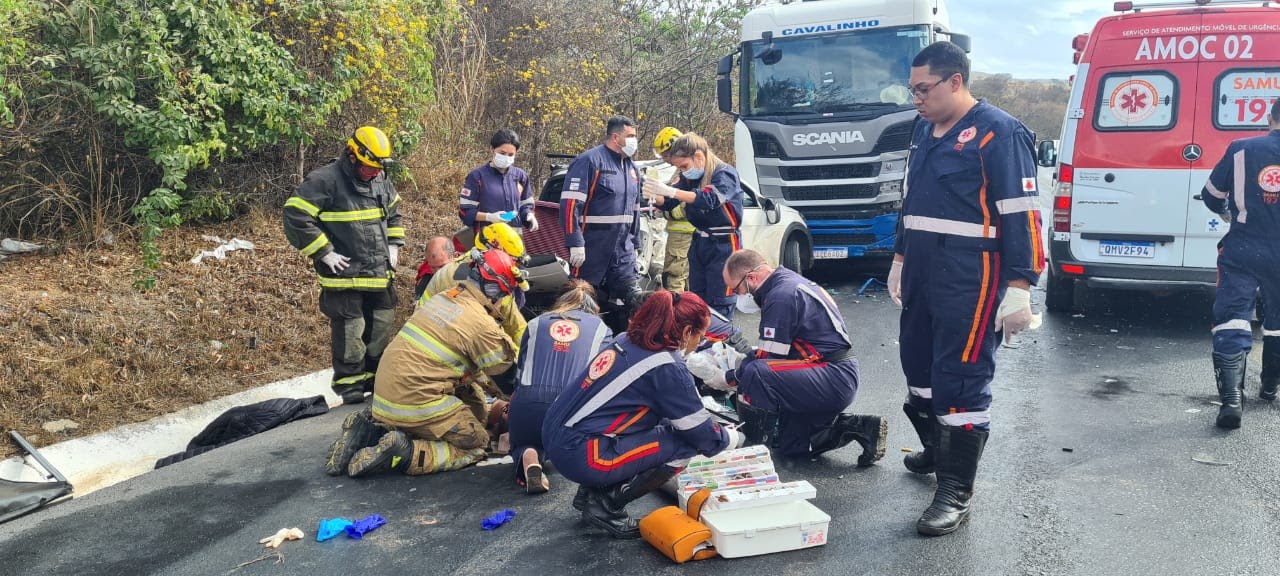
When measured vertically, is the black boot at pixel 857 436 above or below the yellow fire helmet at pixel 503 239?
below

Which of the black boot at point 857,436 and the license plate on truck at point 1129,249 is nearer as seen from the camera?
the black boot at point 857,436

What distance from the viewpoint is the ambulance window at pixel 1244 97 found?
7.69 meters

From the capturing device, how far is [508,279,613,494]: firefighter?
477 cm

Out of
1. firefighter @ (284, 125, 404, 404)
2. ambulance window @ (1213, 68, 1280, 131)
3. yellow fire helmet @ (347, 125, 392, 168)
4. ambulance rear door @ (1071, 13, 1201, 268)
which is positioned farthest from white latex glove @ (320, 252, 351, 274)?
ambulance window @ (1213, 68, 1280, 131)

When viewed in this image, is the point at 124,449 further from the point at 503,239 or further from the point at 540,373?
the point at 540,373

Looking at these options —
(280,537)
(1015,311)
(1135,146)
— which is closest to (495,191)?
(280,537)

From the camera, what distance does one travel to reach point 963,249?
4.08m

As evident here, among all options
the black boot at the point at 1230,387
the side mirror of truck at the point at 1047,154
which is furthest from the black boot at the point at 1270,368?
the side mirror of truck at the point at 1047,154

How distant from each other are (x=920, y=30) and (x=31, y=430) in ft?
29.9

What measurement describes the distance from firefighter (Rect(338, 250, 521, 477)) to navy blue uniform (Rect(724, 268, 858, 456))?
4.46 feet

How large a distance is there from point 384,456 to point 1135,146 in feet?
21.5

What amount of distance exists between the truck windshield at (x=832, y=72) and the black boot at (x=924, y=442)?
6.46 meters

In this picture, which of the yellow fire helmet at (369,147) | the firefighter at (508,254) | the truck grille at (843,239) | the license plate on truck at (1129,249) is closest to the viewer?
the firefighter at (508,254)

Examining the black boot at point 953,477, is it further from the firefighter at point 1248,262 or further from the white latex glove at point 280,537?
the white latex glove at point 280,537
